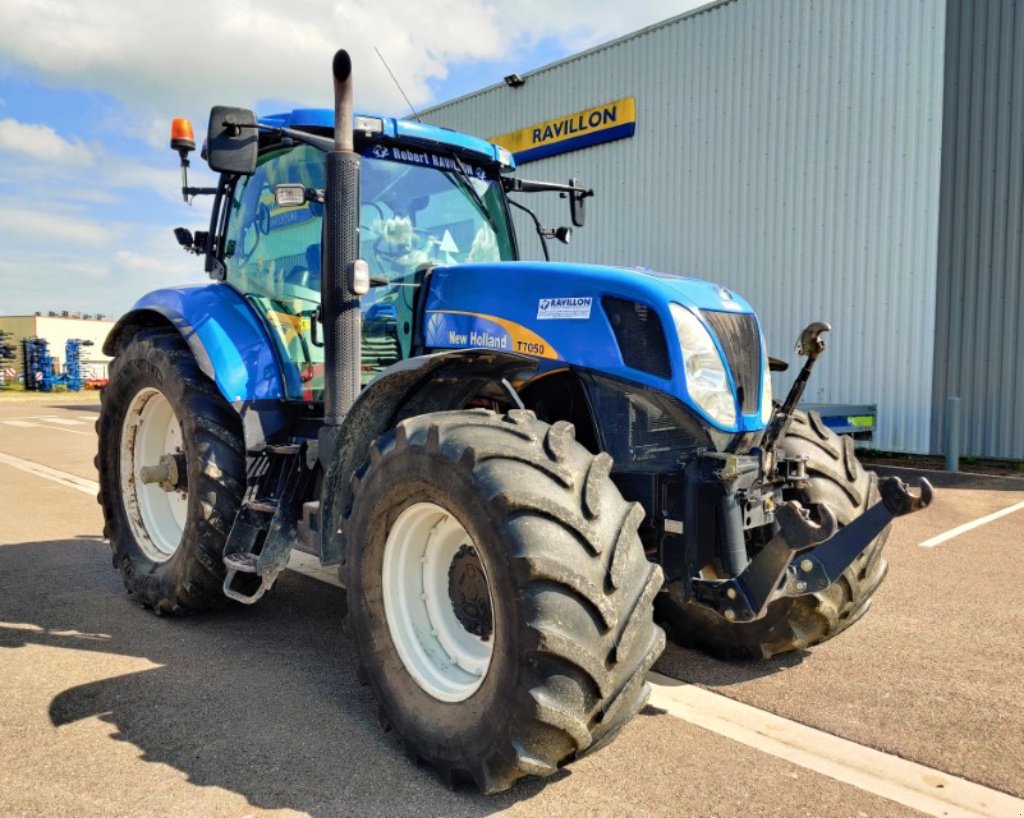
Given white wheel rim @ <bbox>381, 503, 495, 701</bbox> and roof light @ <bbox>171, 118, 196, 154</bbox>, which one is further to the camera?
roof light @ <bbox>171, 118, 196, 154</bbox>

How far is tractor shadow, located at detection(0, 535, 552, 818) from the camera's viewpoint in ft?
8.57


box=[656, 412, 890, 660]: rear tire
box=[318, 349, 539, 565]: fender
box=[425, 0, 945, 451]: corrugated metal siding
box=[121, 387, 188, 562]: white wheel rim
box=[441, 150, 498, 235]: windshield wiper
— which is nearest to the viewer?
box=[318, 349, 539, 565]: fender

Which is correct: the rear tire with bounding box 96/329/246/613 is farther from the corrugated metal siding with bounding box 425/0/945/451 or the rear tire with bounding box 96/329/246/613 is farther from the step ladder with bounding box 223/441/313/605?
the corrugated metal siding with bounding box 425/0/945/451

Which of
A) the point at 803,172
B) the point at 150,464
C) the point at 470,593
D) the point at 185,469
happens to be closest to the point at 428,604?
the point at 470,593

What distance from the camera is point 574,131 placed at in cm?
1459

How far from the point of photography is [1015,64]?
10320 mm

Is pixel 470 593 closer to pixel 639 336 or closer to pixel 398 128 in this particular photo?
pixel 639 336

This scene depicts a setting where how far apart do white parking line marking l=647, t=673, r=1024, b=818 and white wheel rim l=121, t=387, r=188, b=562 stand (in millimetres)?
3030

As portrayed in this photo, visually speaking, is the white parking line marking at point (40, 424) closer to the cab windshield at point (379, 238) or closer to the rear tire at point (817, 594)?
the cab windshield at point (379, 238)

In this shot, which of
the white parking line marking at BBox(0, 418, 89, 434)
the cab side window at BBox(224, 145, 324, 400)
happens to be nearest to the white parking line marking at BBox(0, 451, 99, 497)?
the white parking line marking at BBox(0, 418, 89, 434)

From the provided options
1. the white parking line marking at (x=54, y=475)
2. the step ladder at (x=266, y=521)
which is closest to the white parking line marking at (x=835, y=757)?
the step ladder at (x=266, y=521)

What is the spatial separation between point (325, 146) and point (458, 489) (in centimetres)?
194

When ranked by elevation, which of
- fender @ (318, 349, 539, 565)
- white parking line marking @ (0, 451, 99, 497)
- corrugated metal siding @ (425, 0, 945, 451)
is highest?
corrugated metal siding @ (425, 0, 945, 451)

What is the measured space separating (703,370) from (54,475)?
9.49m
